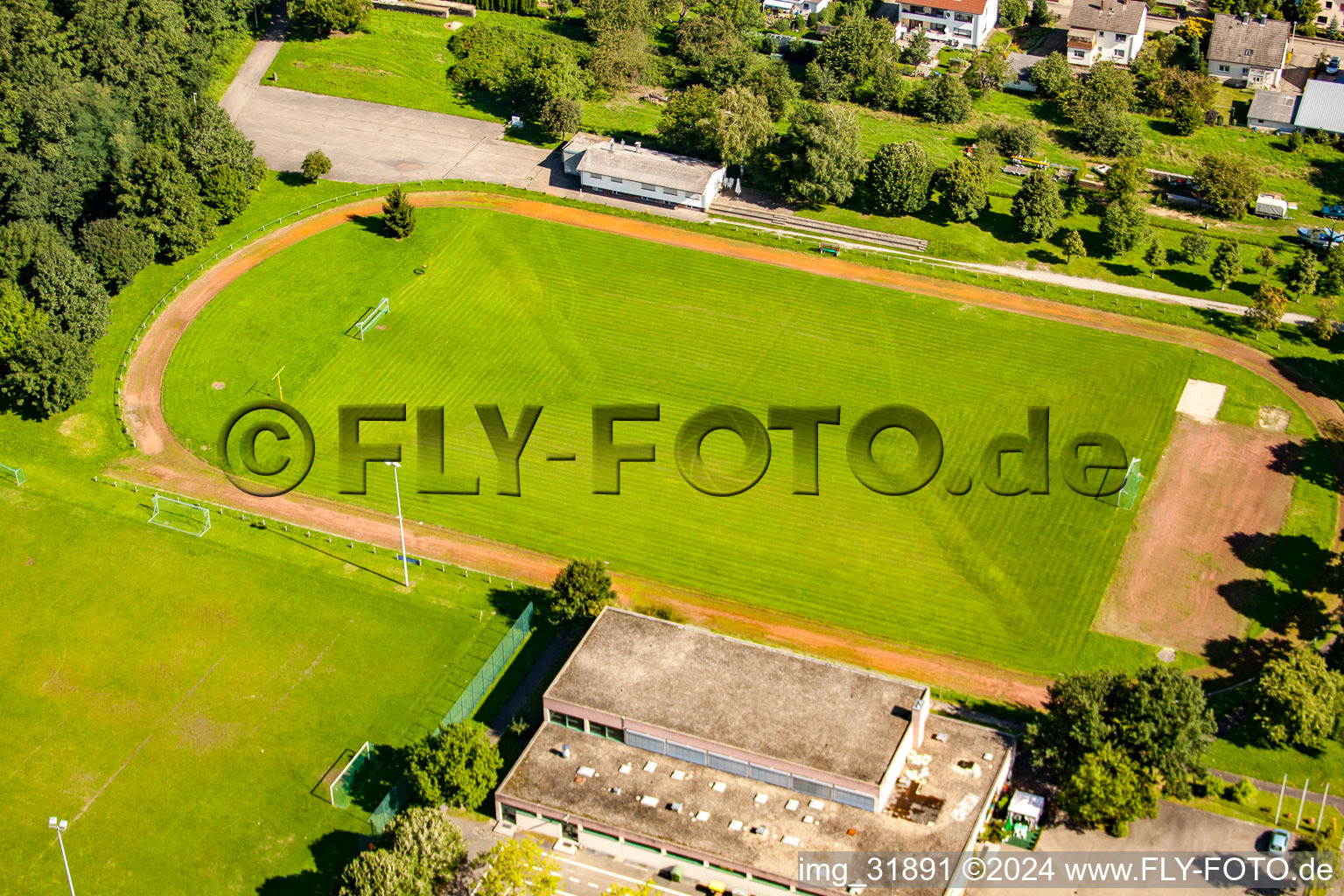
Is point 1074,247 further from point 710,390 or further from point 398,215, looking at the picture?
point 398,215

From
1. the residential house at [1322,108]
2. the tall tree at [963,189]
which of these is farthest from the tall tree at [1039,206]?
the residential house at [1322,108]

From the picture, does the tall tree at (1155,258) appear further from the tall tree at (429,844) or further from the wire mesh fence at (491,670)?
the tall tree at (429,844)

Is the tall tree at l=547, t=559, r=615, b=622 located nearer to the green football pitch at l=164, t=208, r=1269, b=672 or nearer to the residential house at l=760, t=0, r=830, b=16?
the green football pitch at l=164, t=208, r=1269, b=672

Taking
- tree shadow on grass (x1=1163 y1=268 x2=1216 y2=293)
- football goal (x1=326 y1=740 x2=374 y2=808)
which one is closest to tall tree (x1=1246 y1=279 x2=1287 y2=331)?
tree shadow on grass (x1=1163 y1=268 x2=1216 y2=293)

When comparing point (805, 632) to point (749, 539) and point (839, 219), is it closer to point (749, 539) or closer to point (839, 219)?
point (749, 539)

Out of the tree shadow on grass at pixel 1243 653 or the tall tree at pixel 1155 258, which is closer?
the tree shadow on grass at pixel 1243 653

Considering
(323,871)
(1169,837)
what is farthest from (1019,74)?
(323,871)
